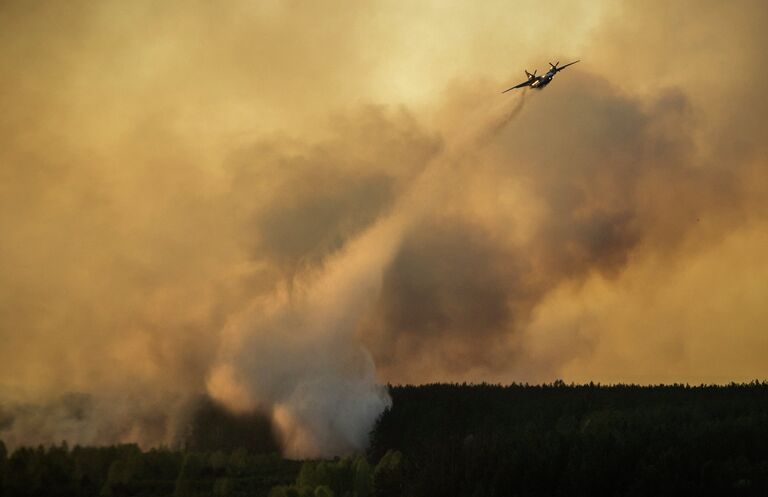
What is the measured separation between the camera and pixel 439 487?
3420 inches

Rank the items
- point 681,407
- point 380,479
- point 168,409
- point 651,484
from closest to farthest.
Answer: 1. point 651,484
2. point 380,479
3. point 681,407
4. point 168,409

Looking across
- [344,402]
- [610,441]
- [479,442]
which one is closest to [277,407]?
[344,402]

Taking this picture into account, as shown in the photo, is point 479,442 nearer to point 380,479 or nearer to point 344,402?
point 380,479

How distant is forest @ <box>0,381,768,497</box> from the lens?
84875mm

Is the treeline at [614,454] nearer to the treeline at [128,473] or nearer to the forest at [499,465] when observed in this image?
the forest at [499,465]

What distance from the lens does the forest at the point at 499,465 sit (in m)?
84.9

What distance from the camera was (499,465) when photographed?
87.9 m

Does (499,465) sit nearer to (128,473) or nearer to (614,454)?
(614,454)

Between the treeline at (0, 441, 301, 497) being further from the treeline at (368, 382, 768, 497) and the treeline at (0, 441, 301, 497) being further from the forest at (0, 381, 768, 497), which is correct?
the treeline at (368, 382, 768, 497)

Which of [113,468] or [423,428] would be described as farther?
[423,428]

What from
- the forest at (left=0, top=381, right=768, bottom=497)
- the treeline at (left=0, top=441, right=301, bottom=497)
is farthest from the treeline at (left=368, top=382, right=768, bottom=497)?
the treeline at (left=0, top=441, right=301, bottom=497)

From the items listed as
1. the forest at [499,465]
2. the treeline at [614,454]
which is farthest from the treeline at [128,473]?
the treeline at [614,454]

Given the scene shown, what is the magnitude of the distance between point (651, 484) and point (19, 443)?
4110 centimetres

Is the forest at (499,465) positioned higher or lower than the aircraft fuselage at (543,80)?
lower
